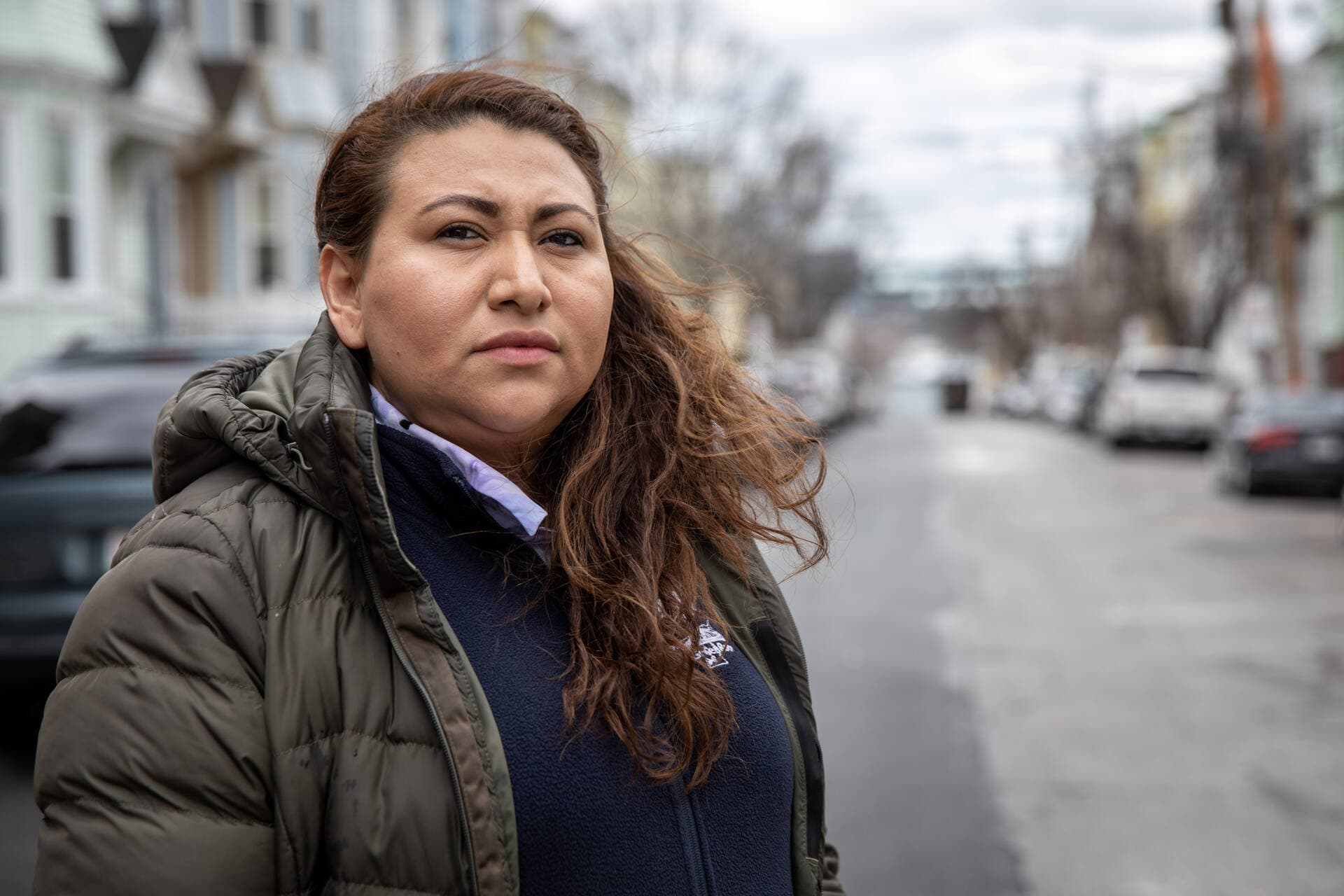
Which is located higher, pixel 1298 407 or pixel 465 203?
pixel 465 203

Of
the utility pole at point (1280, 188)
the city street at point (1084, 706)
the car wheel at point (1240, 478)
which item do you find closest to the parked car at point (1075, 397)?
the utility pole at point (1280, 188)

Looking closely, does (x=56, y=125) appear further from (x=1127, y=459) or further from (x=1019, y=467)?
(x=1127, y=459)

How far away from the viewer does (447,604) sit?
1769 mm

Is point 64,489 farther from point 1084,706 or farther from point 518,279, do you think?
point 1084,706

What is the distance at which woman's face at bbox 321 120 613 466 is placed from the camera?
1864 mm

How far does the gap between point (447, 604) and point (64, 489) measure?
4.51 metres

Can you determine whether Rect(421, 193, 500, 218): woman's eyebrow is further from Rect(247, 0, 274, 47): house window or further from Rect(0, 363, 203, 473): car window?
Rect(247, 0, 274, 47): house window

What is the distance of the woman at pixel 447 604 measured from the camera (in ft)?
5.08

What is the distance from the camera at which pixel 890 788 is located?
5910mm

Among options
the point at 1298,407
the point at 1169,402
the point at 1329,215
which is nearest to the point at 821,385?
the point at 1169,402

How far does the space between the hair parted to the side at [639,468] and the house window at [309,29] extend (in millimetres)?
22983

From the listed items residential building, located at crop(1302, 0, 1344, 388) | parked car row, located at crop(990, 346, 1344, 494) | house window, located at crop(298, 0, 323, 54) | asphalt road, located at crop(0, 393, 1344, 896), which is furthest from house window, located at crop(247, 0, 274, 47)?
residential building, located at crop(1302, 0, 1344, 388)

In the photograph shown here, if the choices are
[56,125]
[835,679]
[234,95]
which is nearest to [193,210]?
[234,95]

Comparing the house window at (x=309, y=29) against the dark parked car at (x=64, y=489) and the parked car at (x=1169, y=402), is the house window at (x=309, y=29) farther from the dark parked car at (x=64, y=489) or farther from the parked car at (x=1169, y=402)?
the dark parked car at (x=64, y=489)
